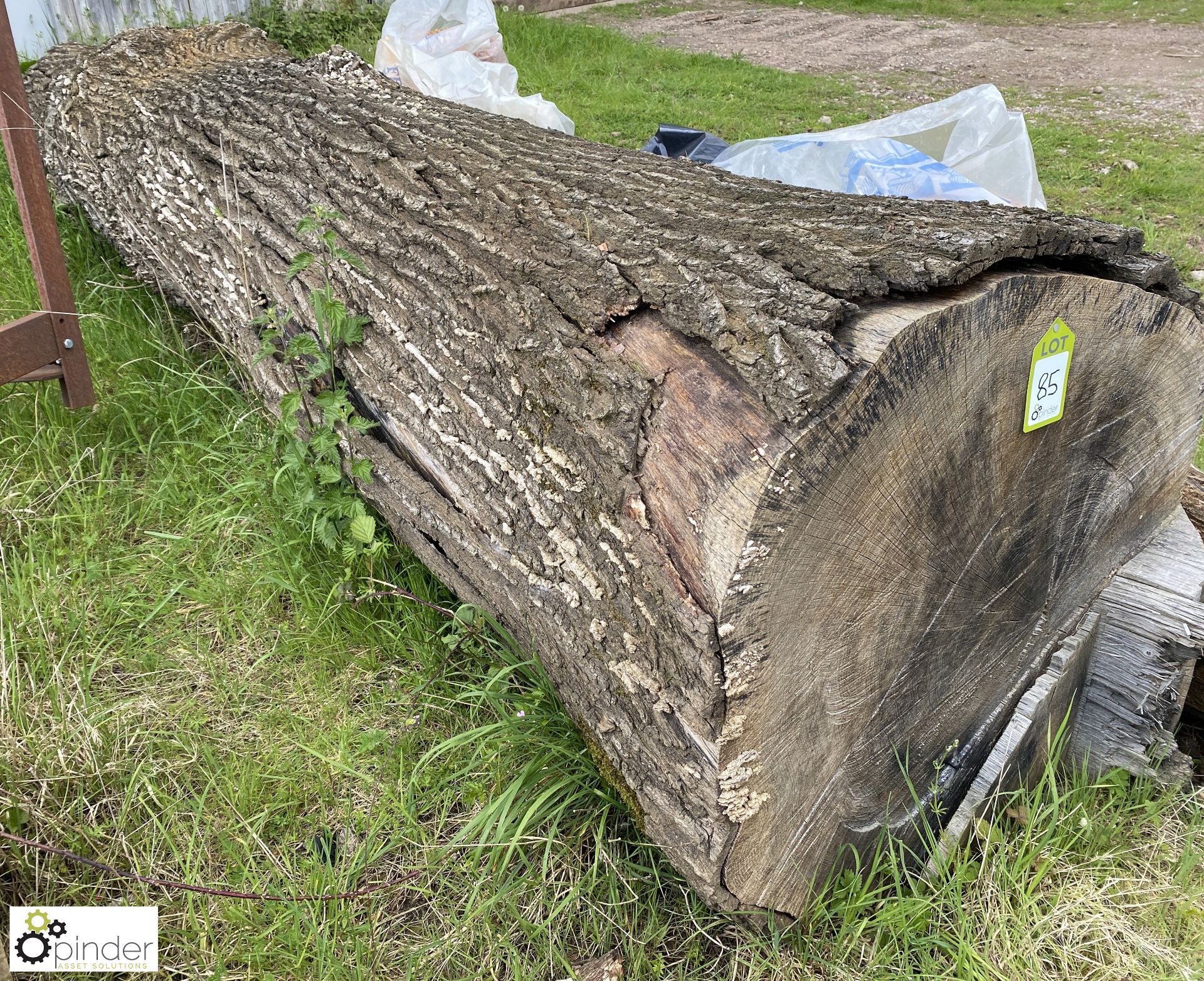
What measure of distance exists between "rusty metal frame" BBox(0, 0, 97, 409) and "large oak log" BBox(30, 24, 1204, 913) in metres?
0.88

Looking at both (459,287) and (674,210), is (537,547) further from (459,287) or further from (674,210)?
(674,210)

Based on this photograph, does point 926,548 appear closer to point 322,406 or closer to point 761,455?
point 761,455

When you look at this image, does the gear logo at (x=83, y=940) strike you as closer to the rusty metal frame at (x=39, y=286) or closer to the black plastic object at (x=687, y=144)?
the rusty metal frame at (x=39, y=286)

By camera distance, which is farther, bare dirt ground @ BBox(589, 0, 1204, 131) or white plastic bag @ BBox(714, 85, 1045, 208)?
bare dirt ground @ BBox(589, 0, 1204, 131)

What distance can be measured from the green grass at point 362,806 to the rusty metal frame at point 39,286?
0.29 m

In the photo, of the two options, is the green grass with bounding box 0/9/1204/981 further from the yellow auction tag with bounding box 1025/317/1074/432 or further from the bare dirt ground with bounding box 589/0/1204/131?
the bare dirt ground with bounding box 589/0/1204/131

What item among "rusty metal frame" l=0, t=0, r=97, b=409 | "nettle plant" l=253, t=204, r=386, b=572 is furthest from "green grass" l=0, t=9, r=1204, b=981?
"rusty metal frame" l=0, t=0, r=97, b=409

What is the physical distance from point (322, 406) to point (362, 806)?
3.04ft

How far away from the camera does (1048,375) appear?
1.54 m

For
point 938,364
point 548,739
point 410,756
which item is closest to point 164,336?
point 410,756

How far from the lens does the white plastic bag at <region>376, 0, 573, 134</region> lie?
183 inches

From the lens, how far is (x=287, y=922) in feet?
5.44

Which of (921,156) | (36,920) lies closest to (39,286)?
(36,920)

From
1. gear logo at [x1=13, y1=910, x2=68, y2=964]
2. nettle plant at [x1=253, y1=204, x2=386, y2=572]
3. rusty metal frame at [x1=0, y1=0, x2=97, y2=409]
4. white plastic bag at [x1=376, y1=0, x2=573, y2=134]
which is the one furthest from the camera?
white plastic bag at [x1=376, y1=0, x2=573, y2=134]
